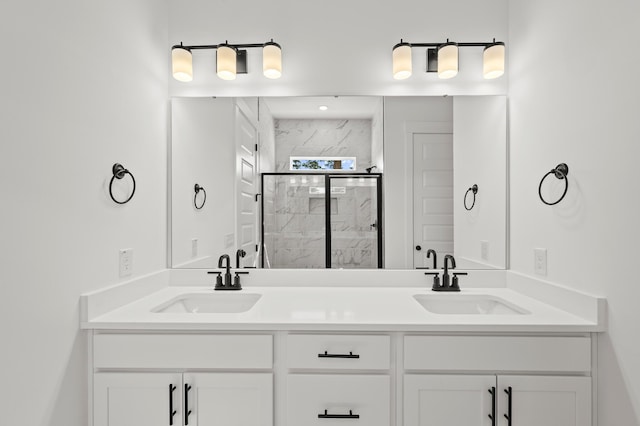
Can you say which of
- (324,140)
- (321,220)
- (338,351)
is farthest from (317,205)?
(338,351)

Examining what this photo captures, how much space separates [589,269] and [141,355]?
1.75 m

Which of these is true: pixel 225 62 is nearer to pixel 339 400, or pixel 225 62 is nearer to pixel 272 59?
pixel 272 59

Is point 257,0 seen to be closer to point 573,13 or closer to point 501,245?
point 573,13

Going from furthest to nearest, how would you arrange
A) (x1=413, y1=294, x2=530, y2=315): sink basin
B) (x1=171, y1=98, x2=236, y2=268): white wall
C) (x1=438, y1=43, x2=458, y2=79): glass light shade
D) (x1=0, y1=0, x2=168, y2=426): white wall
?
(x1=171, y1=98, x2=236, y2=268): white wall < (x1=438, y1=43, x2=458, y2=79): glass light shade < (x1=413, y1=294, x2=530, y2=315): sink basin < (x1=0, y1=0, x2=168, y2=426): white wall

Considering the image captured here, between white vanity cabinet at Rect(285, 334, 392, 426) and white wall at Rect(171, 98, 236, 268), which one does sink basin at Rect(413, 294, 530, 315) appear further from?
white wall at Rect(171, 98, 236, 268)

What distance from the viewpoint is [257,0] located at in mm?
2014

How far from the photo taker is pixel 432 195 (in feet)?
6.56

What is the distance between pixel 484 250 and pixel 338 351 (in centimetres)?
Answer: 110

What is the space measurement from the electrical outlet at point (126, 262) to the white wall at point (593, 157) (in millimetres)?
1922

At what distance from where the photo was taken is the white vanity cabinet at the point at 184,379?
4.41 ft

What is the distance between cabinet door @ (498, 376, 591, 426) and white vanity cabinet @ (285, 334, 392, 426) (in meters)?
0.45

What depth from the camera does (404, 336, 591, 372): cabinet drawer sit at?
132 centimetres

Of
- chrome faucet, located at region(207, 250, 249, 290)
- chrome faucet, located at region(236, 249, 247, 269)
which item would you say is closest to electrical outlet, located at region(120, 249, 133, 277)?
chrome faucet, located at region(207, 250, 249, 290)

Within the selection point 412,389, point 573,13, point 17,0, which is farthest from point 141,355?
point 573,13
